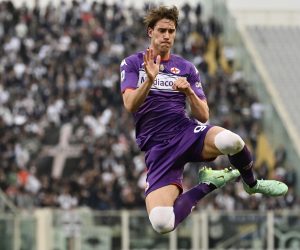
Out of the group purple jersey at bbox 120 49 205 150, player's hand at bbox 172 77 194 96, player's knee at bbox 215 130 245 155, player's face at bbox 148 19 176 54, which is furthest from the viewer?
purple jersey at bbox 120 49 205 150

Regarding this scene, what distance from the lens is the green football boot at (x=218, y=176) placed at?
14070 mm

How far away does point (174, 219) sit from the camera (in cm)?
1366

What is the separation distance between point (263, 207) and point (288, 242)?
11.2 feet

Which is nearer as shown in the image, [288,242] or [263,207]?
[288,242]

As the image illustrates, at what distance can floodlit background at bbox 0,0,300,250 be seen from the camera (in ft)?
85.9

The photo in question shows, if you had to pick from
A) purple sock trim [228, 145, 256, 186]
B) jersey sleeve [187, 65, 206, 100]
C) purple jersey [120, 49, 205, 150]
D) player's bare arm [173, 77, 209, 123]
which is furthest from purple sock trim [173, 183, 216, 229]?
jersey sleeve [187, 65, 206, 100]

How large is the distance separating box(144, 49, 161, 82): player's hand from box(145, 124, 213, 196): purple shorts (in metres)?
1.02

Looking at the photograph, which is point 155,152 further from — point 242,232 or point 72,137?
point 72,137

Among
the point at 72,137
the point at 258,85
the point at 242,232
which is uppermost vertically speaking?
the point at 258,85

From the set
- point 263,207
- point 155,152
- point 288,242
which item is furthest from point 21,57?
point 155,152

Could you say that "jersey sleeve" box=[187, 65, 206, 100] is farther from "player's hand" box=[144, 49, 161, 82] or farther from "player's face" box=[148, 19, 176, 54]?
"player's hand" box=[144, 49, 161, 82]

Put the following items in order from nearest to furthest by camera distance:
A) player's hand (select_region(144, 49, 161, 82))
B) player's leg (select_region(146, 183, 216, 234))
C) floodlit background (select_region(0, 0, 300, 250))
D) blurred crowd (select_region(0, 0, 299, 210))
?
1. player's hand (select_region(144, 49, 161, 82))
2. player's leg (select_region(146, 183, 216, 234))
3. floodlit background (select_region(0, 0, 300, 250))
4. blurred crowd (select_region(0, 0, 299, 210))

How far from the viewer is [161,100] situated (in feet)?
45.1

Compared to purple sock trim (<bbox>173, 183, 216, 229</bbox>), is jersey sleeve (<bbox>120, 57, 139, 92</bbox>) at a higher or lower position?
higher
